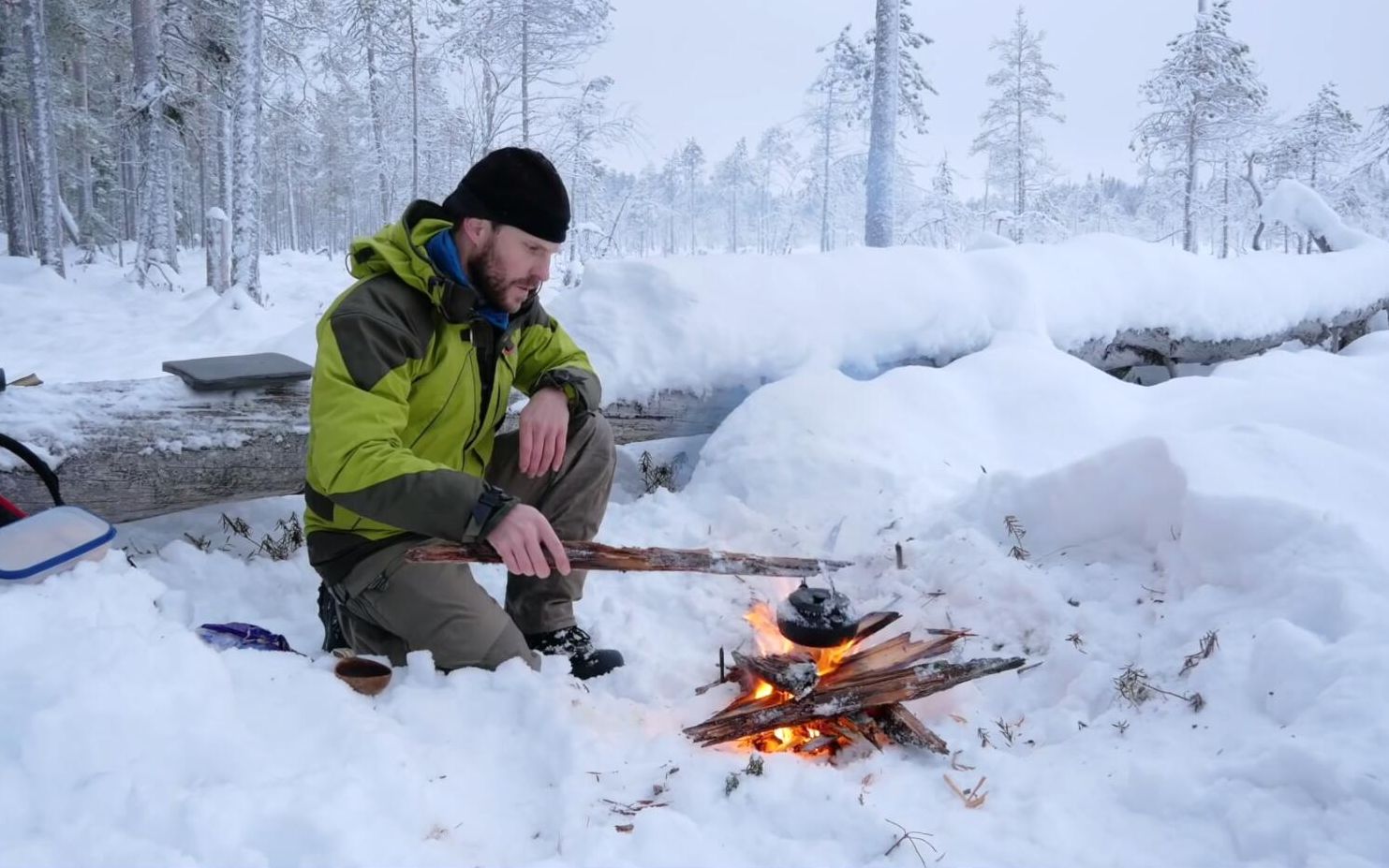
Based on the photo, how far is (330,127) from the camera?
136 feet

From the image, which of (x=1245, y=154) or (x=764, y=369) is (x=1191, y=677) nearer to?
(x=764, y=369)

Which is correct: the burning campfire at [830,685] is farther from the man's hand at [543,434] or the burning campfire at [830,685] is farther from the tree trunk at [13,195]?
the tree trunk at [13,195]

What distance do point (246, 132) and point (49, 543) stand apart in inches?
538

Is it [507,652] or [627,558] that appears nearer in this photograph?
[627,558]

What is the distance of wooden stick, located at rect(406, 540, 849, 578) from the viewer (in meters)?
2.44

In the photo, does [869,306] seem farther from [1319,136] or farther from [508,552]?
[1319,136]

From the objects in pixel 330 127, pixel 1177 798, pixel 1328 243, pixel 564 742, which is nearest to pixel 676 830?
pixel 564 742

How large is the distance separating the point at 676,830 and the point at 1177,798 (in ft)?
4.31

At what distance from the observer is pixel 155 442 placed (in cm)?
359

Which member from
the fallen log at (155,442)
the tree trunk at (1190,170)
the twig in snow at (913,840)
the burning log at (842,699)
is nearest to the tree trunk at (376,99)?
the fallen log at (155,442)

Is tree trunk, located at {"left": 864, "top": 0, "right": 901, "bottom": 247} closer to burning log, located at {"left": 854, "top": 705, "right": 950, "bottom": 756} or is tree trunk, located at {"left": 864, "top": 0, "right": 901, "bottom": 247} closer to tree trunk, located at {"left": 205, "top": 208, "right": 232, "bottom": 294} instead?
burning log, located at {"left": 854, "top": 705, "right": 950, "bottom": 756}

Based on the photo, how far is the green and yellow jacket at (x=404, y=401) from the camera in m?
2.34

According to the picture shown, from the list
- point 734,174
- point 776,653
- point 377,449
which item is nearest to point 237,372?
point 377,449

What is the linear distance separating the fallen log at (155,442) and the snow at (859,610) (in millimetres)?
374
